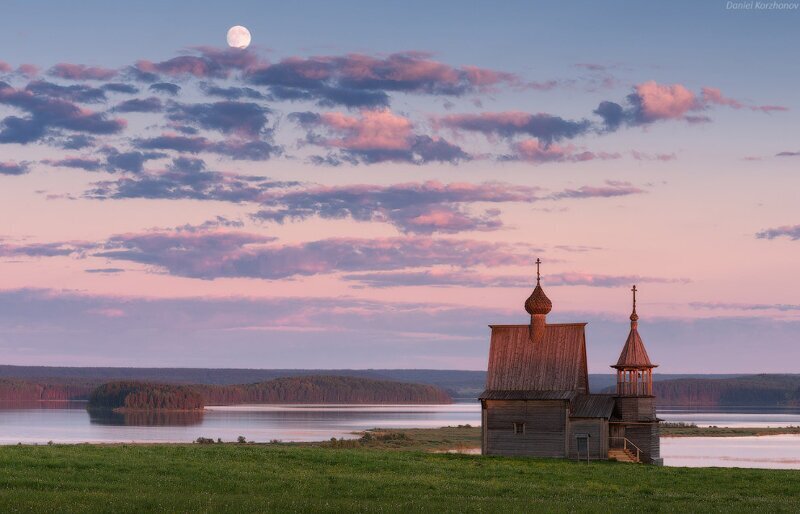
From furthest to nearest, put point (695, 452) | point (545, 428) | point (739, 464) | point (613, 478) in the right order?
1. point (695, 452)
2. point (739, 464)
3. point (545, 428)
4. point (613, 478)

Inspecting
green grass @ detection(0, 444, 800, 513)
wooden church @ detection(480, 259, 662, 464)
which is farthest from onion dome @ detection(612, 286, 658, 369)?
green grass @ detection(0, 444, 800, 513)

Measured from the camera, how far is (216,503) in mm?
28953

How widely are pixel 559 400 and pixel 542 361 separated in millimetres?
2802

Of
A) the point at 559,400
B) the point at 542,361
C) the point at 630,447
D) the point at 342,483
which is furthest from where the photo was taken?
the point at 542,361

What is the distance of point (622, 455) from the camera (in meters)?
64.2

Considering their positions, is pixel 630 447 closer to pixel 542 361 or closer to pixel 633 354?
pixel 633 354

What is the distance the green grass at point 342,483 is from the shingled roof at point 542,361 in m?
10.7

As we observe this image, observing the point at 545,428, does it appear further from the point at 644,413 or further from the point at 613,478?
the point at 613,478

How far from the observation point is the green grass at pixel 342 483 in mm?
29891

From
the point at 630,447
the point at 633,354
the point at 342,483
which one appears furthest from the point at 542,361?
Answer: the point at 342,483

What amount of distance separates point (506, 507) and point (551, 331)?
36.7 m

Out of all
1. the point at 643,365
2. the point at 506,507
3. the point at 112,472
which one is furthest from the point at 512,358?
the point at 506,507

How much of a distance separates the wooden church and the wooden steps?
6 cm

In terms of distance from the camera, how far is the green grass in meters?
29.9
